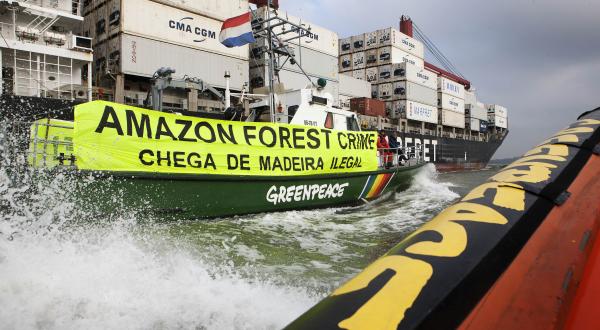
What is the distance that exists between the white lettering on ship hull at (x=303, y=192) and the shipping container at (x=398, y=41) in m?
27.1

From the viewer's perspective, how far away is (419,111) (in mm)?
30656

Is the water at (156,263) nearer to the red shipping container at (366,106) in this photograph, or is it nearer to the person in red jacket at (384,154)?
the person in red jacket at (384,154)

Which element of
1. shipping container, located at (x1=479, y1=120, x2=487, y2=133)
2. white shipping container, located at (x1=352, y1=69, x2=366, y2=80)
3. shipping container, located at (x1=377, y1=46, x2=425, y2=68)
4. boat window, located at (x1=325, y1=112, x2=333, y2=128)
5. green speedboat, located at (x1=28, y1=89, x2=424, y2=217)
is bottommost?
green speedboat, located at (x1=28, y1=89, x2=424, y2=217)

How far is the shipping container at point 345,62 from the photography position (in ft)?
111

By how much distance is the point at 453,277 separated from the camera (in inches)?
37.4

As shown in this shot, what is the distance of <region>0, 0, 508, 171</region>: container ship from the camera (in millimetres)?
14797

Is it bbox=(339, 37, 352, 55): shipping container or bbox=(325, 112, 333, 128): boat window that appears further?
bbox=(339, 37, 352, 55): shipping container

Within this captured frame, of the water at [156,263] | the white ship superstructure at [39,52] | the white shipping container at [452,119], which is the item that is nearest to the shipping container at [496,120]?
the white shipping container at [452,119]

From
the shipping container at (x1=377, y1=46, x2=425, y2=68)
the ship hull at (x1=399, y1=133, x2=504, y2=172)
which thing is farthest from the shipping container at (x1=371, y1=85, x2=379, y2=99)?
→ the ship hull at (x1=399, y1=133, x2=504, y2=172)

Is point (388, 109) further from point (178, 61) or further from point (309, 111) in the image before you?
point (309, 111)

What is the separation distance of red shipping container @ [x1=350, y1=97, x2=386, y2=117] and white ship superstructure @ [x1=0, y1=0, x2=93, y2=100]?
1595 centimetres

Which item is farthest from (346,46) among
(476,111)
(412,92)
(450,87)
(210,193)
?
(210,193)

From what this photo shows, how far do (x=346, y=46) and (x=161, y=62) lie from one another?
20.9 m

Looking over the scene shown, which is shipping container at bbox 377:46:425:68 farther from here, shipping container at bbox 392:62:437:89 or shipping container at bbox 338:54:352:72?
shipping container at bbox 338:54:352:72
